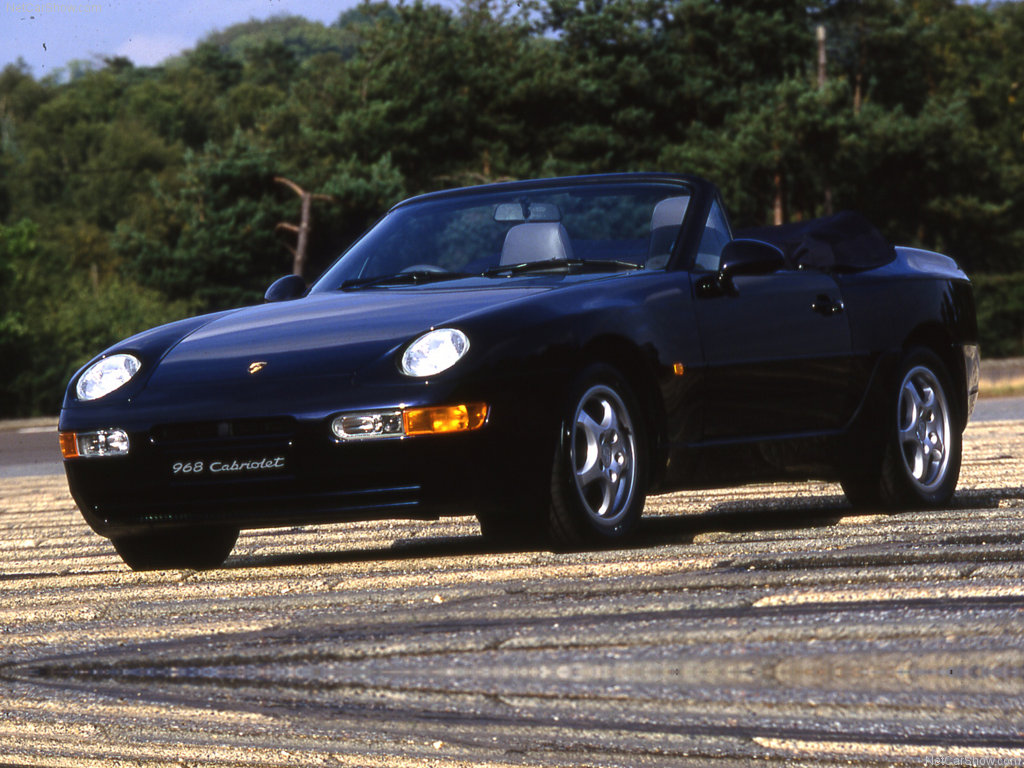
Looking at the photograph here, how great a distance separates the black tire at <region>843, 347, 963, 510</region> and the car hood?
83.6 inches

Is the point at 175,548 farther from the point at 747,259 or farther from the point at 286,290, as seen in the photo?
the point at 747,259

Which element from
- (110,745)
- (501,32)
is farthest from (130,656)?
(501,32)

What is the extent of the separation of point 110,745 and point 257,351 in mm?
2837

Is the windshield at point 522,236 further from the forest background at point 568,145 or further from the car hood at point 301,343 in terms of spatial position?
the forest background at point 568,145

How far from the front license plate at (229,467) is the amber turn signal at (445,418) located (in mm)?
435

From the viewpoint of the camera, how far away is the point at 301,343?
6.40m

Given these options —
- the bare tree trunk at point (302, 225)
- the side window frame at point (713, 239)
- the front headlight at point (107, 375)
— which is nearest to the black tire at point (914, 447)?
the side window frame at point (713, 239)

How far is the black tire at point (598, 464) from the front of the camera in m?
6.26

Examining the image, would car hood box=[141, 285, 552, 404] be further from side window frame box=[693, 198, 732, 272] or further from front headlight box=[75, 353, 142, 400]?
side window frame box=[693, 198, 732, 272]

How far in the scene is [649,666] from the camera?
418 cm

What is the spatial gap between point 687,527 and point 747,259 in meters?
1.04

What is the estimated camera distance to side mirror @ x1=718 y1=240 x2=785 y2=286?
718cm

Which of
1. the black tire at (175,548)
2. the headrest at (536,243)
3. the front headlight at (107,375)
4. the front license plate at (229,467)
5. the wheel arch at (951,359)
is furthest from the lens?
the wheel arch at (951,359)

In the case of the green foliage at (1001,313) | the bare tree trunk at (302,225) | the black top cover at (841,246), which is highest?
the black top cover at (841,246)
